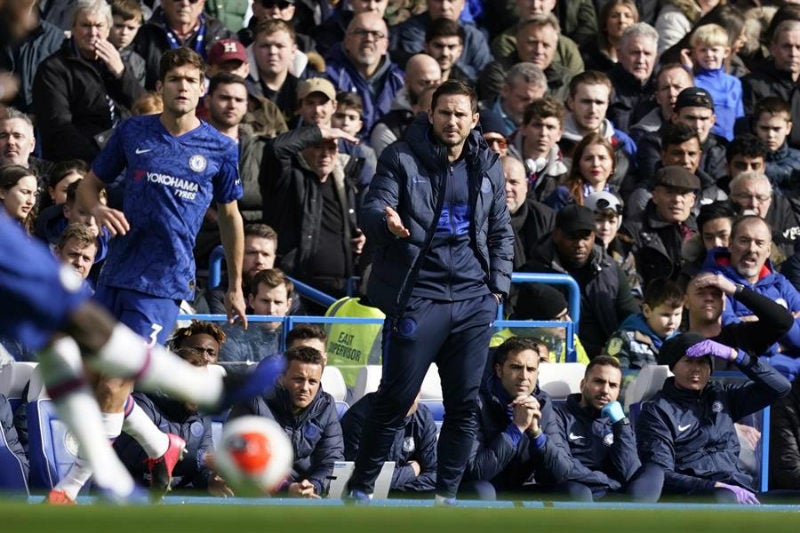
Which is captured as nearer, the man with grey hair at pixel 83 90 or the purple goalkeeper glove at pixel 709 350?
the purple goalkeeper glove at pixel 709 350

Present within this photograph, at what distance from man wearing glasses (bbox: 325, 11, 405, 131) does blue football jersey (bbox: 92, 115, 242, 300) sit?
448 centimetres

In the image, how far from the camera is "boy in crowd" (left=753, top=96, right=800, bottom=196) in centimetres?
1388

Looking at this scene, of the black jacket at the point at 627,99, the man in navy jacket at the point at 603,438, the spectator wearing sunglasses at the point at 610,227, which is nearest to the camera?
the man in navy jacket at the point at 603,438

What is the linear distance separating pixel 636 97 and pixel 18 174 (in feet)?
19.0

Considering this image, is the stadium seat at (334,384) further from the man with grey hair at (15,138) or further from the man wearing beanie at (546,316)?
the man with grey hair at (15,138)

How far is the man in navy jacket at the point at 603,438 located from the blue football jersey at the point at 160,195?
2.58 metres

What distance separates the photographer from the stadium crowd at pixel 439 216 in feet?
28.4

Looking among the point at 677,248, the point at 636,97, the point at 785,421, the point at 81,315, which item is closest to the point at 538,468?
the point at 785,421

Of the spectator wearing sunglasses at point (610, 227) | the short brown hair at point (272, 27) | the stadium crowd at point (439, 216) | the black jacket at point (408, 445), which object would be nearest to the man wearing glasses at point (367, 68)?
the stadium crowd at point (439, 216)

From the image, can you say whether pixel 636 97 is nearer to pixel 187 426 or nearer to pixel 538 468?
pixel 538 468

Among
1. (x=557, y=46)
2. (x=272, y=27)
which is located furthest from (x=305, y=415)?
(x=557, y=46)

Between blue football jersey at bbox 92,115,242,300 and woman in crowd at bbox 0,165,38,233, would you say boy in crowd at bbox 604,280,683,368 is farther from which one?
woman in crowd at bbox 0,165,38,233

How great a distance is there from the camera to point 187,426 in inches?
366

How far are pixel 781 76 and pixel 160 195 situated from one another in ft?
25.8
